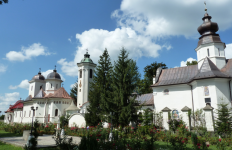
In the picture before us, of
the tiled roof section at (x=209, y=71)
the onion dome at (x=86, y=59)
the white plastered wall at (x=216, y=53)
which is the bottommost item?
the tiled roof section at (x=209, y=71)

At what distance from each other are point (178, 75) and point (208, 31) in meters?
6.97

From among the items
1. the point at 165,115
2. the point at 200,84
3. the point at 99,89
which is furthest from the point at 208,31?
the point at 99,89

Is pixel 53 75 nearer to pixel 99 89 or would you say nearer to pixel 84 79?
pixel 84 79

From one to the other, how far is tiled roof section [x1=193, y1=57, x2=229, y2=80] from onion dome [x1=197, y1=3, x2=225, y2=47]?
9.61 feet

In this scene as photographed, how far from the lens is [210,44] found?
22.0 metres

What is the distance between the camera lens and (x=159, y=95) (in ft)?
77.1

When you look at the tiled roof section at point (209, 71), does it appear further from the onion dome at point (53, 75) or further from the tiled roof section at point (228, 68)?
the onion dome at point (53, 75)

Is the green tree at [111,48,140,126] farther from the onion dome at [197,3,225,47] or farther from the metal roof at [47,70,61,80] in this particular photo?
the metal roof at [47,70,61,80]

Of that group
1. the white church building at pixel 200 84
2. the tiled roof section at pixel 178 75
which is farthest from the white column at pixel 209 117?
the tiled roof section at pixel 178 75

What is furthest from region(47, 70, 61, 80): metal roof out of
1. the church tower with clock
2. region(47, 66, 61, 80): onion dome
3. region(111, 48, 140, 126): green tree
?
region(111, 48, 140, 126): green tree

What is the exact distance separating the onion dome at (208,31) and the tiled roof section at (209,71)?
2.93m

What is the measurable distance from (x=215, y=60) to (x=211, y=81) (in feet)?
13.3

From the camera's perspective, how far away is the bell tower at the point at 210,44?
21.6 m

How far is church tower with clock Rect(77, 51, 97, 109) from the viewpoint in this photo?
111 feet
